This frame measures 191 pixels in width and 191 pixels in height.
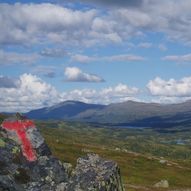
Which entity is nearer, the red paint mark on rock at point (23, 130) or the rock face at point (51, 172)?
the rock face at point (51, 172)

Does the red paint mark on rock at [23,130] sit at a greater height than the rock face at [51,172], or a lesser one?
greater

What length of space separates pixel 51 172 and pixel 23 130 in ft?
14.7

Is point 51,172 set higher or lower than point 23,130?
lower

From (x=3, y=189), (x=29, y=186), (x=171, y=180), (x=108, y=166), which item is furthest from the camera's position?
(x=171, y=180)

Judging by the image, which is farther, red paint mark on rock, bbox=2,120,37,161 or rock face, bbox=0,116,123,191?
red paint mark on rock, bbox=2,120,37,161

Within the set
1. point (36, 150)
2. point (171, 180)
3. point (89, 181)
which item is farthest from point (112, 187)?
point (171, 180)

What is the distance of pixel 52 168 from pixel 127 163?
134285 mm

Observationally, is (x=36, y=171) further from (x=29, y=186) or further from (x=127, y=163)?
(x=127, y=163)

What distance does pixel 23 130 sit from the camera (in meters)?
28.5

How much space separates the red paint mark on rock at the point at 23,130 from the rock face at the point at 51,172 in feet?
1.28

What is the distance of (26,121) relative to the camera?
2898 centimetres

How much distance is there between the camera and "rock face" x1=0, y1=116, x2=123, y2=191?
23059 millimetres

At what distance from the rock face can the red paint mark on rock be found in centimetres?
39

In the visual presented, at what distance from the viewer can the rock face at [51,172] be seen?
23059 millimetres
